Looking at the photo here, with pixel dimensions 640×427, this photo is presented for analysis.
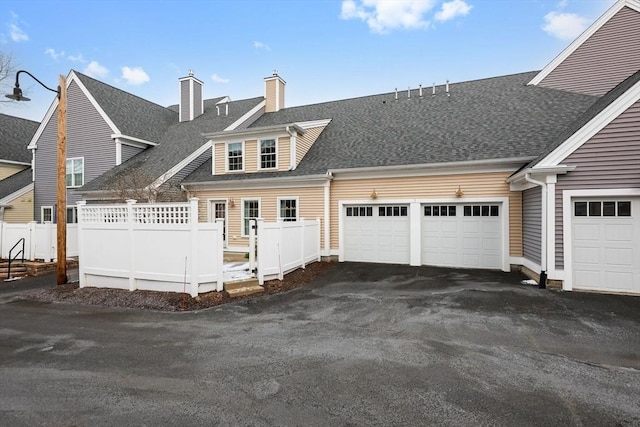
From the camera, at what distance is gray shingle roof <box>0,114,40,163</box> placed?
24062 mm

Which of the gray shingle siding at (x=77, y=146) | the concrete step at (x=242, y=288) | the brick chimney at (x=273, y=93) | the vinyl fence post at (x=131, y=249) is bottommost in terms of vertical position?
the concrete step at (x=242, y=288)

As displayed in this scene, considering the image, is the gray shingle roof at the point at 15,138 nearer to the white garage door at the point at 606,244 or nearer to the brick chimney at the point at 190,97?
the brick chimney at the point at 190,97

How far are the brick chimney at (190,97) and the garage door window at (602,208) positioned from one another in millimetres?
21070

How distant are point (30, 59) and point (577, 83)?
2827 centimetres

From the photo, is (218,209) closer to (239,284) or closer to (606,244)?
(239,284)

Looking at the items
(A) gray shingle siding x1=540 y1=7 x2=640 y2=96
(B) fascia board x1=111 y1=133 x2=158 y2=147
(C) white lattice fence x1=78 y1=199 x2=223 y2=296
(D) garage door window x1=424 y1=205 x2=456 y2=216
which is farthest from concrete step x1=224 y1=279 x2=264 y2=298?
(A) gray shingle siding x1=540 y1=7 x2=640 y2=96

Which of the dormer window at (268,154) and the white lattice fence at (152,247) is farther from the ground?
the dormer window at (268,154)

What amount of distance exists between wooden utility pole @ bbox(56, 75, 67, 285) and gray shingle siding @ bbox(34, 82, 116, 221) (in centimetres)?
865

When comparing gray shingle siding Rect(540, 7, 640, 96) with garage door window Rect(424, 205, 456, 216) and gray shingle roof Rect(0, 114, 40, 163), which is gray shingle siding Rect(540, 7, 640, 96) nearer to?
garage door window Rect(424, 205, 456, 216)

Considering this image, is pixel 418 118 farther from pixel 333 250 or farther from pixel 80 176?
pixel 80 176

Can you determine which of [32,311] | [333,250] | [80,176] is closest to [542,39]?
[333,250]

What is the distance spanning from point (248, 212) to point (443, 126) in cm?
929

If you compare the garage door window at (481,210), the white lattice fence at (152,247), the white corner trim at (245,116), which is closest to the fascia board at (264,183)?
the white corner trim at (245,116)

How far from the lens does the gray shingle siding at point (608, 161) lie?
7.69 m
